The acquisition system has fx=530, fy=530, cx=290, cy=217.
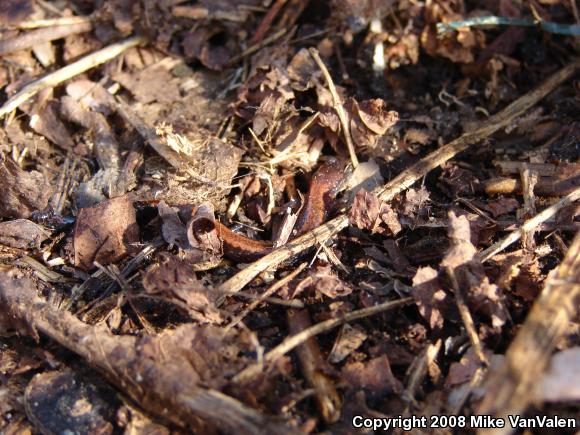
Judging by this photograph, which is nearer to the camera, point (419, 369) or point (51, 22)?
point (419, 369)

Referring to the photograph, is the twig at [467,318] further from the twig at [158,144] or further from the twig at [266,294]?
the twig at [158,144]

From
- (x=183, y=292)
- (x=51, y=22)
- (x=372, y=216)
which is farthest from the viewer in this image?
(x=51, y=22)

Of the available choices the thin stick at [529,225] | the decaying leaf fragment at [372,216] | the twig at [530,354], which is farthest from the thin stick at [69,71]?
the twig at [530,354]

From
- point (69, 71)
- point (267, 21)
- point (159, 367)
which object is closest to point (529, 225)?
point (159, 367)

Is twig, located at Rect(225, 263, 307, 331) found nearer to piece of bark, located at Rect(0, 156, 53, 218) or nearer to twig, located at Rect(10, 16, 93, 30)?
piece of bark, located at Rect(0, 156, 53, 218)

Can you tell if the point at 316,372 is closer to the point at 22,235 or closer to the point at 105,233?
the point at 105,233
